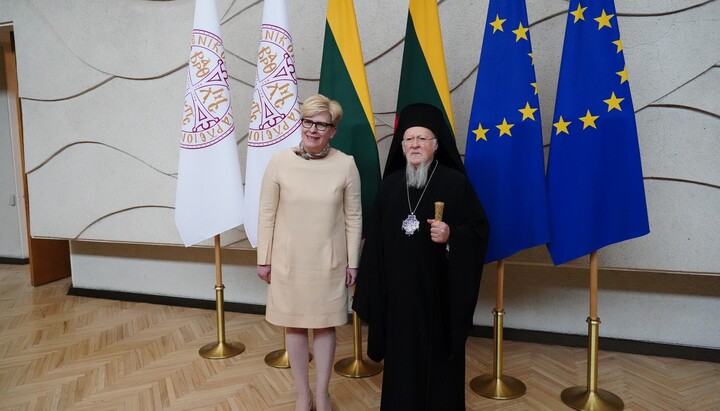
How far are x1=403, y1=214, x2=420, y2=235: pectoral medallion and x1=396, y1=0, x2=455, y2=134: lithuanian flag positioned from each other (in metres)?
0.88

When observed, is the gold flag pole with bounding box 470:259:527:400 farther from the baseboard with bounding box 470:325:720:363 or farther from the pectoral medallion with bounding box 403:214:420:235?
the pectoral medallion with bounding box 403:214:420:235

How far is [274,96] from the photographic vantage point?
3.09m

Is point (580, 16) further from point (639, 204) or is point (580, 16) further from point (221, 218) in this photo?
point (221, 218)

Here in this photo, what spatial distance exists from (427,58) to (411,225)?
3.84 feet

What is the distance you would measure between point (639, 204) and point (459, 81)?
1.50 meters

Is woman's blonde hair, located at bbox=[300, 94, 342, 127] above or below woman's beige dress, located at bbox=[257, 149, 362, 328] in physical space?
above

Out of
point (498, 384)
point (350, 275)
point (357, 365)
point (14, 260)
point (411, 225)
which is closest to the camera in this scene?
point (411, 225)

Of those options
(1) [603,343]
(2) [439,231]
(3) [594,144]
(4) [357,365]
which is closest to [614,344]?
(1) [603,343]

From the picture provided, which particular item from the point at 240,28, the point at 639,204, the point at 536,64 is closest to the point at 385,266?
the point at 639,204

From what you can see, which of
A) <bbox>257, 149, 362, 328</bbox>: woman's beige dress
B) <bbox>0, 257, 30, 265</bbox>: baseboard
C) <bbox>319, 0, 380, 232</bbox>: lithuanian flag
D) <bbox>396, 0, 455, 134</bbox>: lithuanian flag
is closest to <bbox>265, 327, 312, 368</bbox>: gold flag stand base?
<bbox>257, 149, 362, 328</bbox>: woman's beige dress

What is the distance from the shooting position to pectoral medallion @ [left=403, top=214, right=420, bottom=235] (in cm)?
227

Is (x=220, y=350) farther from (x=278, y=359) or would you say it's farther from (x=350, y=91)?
(x=350, y=91)

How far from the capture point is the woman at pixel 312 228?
2.41m

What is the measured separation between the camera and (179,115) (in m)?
4.29
